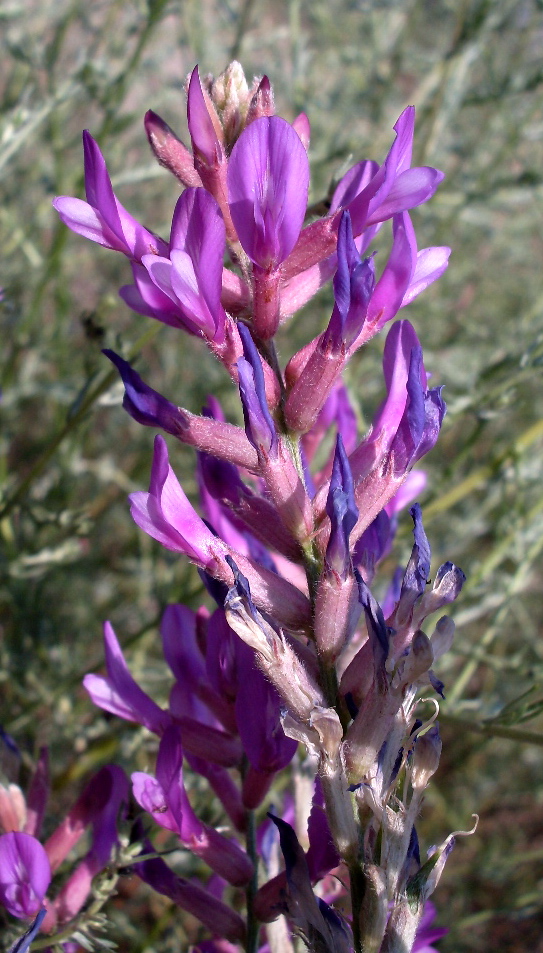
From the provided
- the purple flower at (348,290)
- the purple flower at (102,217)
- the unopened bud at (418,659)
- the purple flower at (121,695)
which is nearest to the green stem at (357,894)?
the unopened bud at (418,659)

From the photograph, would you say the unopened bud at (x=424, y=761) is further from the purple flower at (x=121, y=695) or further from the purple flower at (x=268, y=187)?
the purple flower at (x=268, y=187)

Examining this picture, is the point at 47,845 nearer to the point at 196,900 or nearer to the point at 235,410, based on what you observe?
the point at 196,900

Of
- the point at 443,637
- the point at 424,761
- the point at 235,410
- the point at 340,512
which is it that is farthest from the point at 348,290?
the point at 235,410

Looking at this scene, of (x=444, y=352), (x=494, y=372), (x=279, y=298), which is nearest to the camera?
(x=279, y=298)

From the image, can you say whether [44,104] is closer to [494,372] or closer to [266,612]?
[494,372]

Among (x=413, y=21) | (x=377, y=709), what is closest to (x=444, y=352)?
(x=413, y=21)

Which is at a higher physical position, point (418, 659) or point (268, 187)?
point (268, 187)

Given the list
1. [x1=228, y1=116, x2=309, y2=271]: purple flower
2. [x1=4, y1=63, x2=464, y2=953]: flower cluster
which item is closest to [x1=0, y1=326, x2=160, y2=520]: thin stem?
[x1=4, y1=63, x2=464, y2=953]: flower cluster
